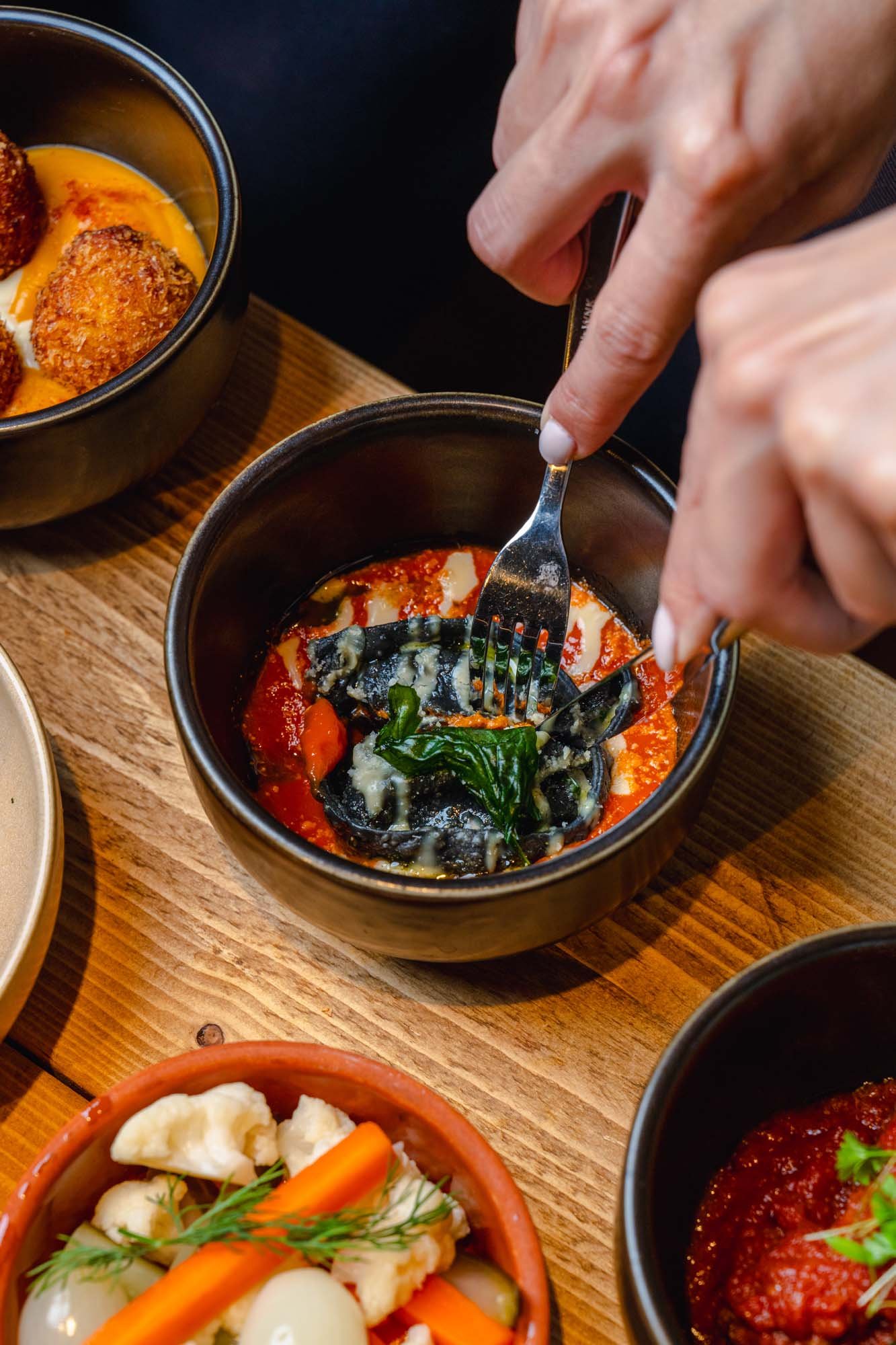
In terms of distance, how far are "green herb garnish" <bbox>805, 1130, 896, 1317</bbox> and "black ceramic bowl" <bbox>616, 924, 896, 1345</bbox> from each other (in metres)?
0.10

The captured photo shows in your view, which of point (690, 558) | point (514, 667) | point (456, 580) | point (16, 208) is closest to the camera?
point (690, 558)

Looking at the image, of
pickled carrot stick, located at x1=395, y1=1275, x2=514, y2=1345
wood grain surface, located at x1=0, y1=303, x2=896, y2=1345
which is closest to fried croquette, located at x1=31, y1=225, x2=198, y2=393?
wood grain surface, located at x1=0, y1=303, x2=896, y2=1345

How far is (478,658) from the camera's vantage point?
150 centimetres

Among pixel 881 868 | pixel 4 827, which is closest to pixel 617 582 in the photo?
pixel 881 868

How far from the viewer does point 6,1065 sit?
138cm

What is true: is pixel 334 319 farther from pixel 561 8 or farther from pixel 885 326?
pixel 885 326

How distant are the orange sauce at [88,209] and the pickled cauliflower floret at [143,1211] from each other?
3.81 ft

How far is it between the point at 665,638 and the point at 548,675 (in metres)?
0.38

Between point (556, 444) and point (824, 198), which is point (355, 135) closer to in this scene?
point (556, 444)

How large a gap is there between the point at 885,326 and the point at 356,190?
1.85 meters

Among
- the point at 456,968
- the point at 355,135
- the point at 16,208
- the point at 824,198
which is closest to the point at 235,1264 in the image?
the point at 456,968

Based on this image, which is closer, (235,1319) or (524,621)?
(235,1319)

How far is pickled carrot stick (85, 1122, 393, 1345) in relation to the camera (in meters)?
1.09

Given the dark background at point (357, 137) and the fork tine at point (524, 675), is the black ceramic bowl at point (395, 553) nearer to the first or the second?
the fork tine at point (524, 675)
